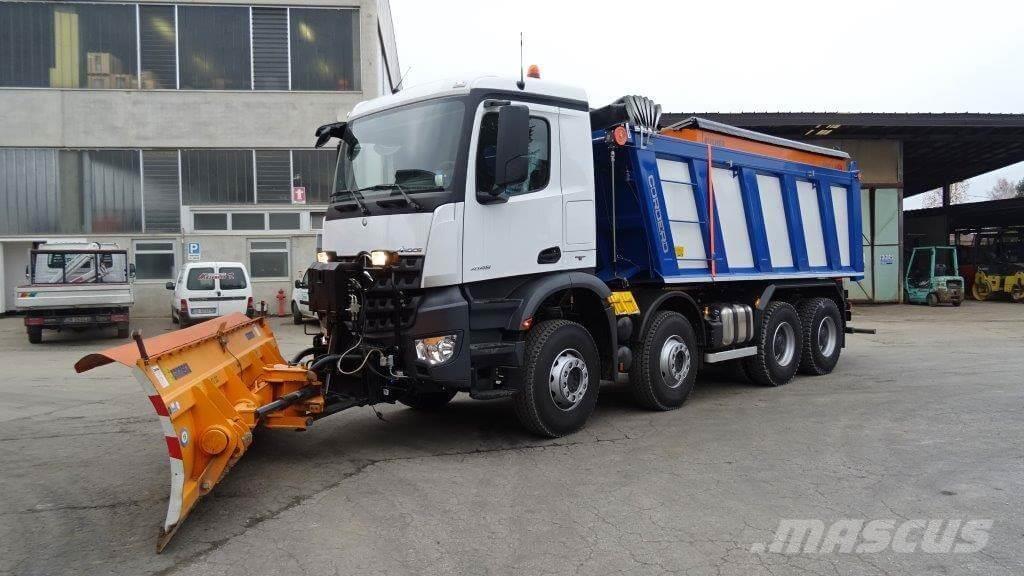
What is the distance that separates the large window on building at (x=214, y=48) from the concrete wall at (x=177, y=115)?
1.10 ft

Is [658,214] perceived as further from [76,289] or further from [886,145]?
[886,145]

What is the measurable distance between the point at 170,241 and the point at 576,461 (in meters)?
20.7

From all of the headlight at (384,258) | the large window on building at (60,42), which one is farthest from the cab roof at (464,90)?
the large window on building at (60,42)

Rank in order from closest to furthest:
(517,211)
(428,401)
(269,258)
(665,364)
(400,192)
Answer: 1. (400,192)
2. (517,211)
3. (665,364)
4. (428,401)
5. (269,258)

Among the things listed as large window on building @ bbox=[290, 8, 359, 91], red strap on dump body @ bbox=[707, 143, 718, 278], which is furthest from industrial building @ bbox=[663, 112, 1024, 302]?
red strap on dump body @ bbox=[707, 143, 718, 278]

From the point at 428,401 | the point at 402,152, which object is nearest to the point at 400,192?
the point at 402,152

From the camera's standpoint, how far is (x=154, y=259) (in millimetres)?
22578

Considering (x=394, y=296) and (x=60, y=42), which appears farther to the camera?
(x=60, y=42)

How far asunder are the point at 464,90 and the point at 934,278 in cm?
2517

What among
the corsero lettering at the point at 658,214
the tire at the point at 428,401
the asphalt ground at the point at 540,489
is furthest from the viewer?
the tire at the point at 428,401

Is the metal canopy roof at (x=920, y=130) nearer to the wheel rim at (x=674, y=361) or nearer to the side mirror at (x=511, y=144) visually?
the wheel rim at (x=674, y=361)

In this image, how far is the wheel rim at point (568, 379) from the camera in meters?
6.18

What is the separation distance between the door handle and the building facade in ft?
59.3

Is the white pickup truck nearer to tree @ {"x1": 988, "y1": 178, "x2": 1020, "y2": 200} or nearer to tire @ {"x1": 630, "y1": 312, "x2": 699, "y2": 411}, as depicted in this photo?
tire @ {"x1": 630, "y1": 312, "x2": 699, "y2": 411}
